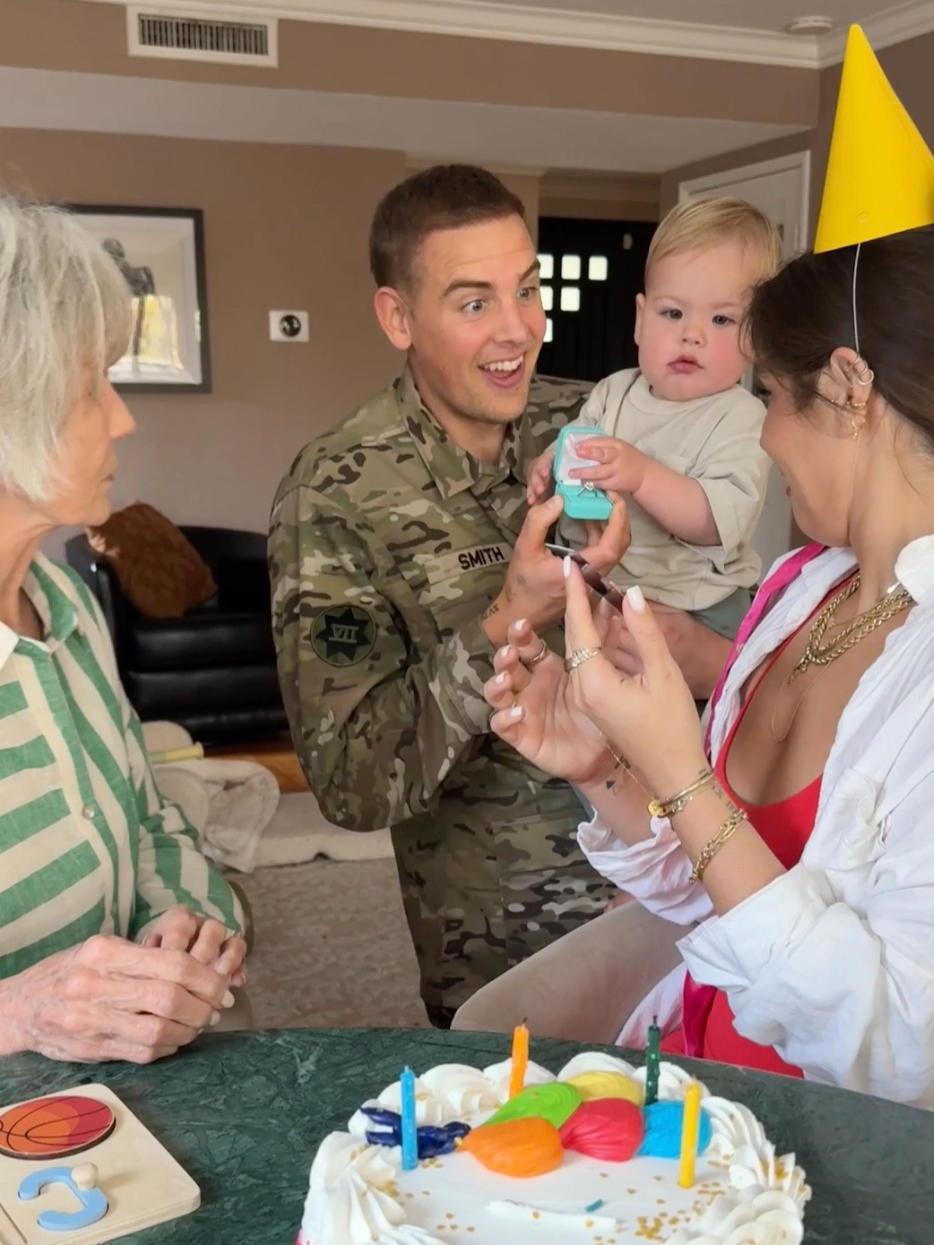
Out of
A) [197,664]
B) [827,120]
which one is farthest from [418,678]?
[827,120]

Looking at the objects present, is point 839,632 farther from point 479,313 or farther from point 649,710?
point 479,313

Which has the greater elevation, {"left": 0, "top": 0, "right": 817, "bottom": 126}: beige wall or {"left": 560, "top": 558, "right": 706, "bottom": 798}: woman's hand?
{"left": 0, "top": 0, "right": 817, "bottom": 126}: beige wall

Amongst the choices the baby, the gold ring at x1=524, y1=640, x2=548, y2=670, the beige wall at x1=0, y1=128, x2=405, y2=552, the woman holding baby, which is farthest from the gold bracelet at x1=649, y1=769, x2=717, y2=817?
the beige wall at x1=0, y1=128, x2=405, y2=552

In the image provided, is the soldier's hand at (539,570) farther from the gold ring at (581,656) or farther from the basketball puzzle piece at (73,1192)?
the basketball puzzle piece at (73,1192)

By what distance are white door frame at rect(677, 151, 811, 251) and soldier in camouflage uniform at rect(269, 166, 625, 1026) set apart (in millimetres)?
3344

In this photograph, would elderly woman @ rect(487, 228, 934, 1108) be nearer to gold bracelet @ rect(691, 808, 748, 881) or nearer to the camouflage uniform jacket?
gold bracelet @ rect(691, 808, 748, 881)

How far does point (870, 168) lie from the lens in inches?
46.3

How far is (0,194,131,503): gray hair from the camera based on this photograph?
1.23 m

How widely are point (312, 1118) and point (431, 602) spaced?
0.85 metres

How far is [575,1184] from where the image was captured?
2.63 feet

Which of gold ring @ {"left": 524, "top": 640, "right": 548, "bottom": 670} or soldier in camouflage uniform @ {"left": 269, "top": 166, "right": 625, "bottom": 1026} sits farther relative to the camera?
soldier in camouflage uniform @ {"left": 269, "top": 166, "right": 625, "bottom": 1026}

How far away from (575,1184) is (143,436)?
544 centimetres

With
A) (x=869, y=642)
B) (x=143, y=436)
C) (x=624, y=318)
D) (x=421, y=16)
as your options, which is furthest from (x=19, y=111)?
(x=869, y=642)

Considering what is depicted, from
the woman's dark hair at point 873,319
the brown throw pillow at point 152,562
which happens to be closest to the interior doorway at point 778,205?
the brown throw pillow at point 152,562
